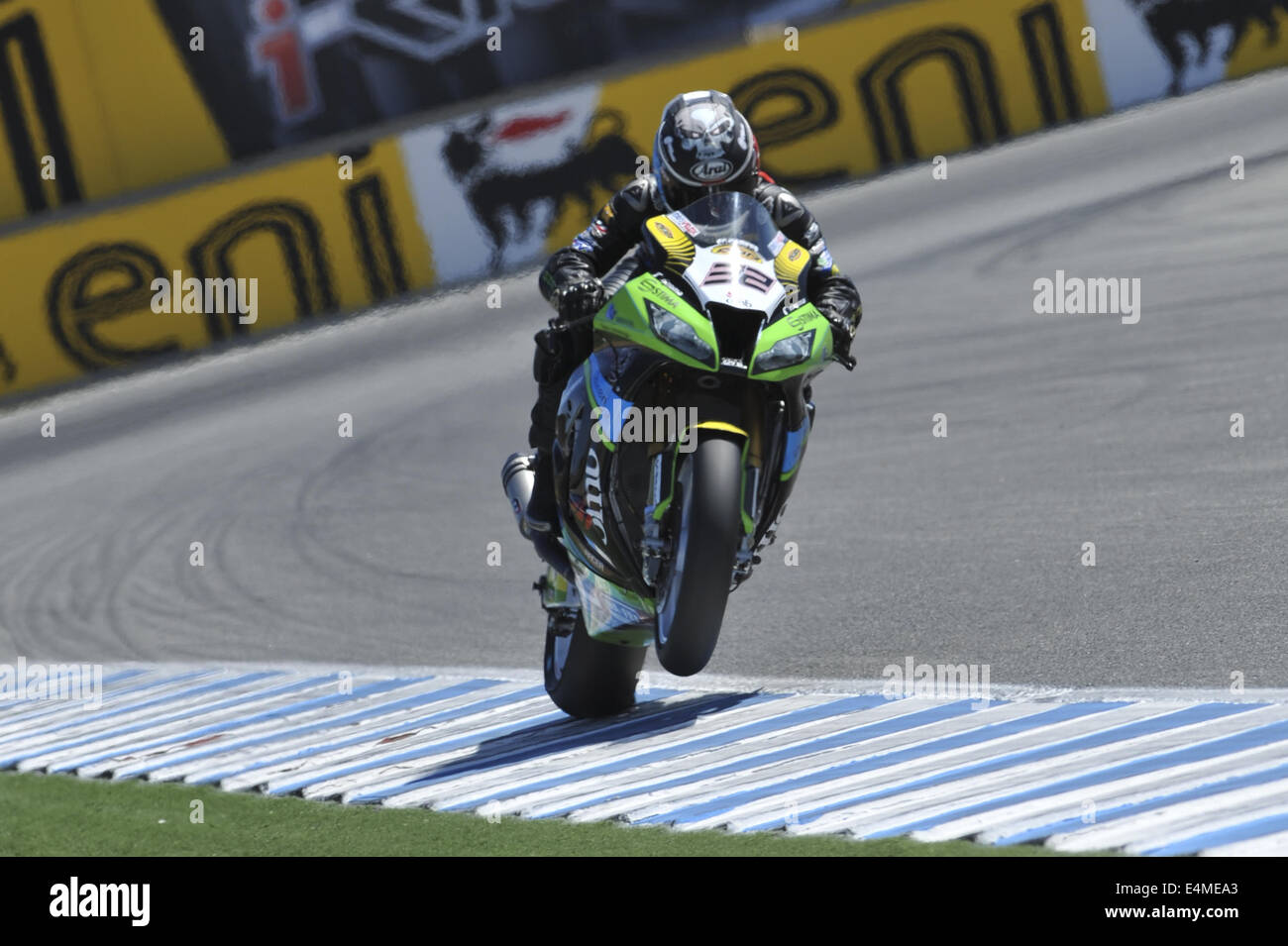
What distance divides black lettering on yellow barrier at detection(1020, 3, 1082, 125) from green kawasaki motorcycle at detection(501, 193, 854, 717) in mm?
13396

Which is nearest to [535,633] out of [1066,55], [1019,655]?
[1019,655]

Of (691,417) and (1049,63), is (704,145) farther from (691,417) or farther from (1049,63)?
(1049,63)

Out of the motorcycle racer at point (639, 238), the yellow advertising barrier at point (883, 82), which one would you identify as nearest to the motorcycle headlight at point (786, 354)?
the motorcycle racer at point (639, 238)

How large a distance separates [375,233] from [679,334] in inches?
516

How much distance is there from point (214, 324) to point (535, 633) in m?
9.91

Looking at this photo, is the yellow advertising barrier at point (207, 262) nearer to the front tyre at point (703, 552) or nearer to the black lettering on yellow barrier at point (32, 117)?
the black lettering on yellow barrier at point (32, 117)

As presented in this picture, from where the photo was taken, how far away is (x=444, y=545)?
1117cm

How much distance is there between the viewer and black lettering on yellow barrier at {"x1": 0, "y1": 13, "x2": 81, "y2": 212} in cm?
2169

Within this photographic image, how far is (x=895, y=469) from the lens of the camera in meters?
10.8

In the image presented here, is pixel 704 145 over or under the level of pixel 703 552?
over

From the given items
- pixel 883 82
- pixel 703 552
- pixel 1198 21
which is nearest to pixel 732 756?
pixel 703 552

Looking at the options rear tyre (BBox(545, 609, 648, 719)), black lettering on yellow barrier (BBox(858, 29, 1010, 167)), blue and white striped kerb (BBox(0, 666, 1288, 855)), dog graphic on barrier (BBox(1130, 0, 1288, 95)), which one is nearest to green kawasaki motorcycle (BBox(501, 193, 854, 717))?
blue and white striped kerb (BBox(0, 666, 1288, 855))

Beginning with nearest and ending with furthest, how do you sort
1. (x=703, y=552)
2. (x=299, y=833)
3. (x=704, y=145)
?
(x=703, y=552), (x=299, y=833), (x=704, y=145)
